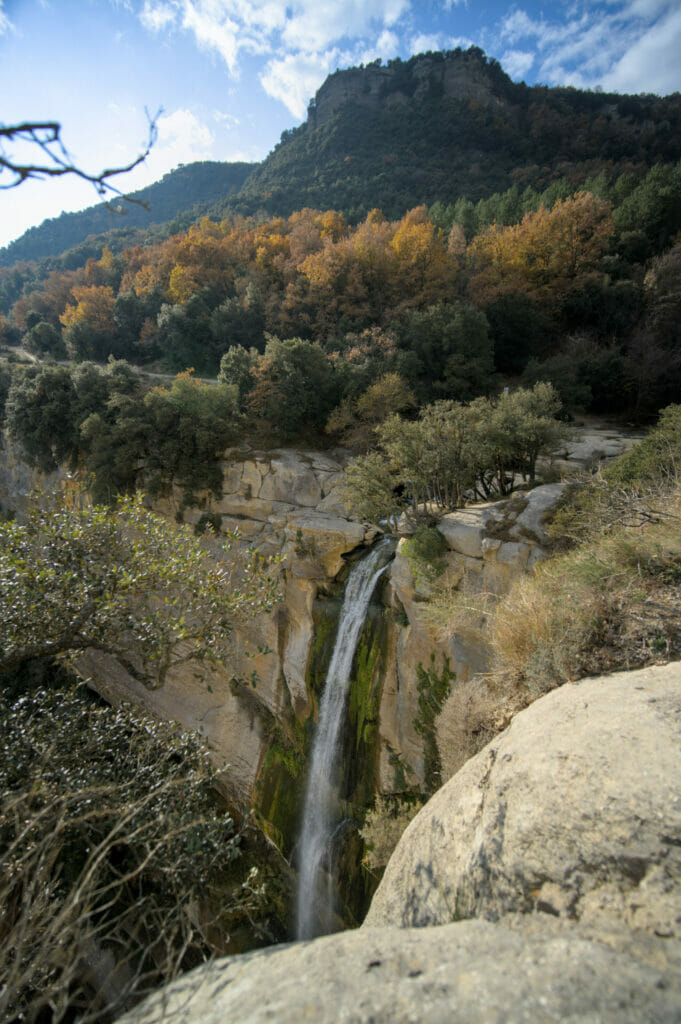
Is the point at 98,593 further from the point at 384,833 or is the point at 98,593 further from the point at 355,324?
the point at 355,324

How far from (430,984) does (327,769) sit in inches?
356

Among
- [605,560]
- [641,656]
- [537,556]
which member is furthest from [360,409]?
[641,656]

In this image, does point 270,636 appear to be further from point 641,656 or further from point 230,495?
point 641,656

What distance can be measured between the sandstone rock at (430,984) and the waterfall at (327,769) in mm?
7793

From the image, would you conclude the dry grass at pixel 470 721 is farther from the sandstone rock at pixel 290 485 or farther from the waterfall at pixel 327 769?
the sandstone rock at pixel 290 485

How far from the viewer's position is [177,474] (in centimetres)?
1593

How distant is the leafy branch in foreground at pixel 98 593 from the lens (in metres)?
5.69

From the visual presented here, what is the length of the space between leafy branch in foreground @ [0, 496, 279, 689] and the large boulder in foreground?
428 cm

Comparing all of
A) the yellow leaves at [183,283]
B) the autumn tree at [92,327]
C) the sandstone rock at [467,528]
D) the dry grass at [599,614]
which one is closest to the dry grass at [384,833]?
the dry grass at [599,614]

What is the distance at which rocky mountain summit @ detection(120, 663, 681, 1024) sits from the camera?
1993 millimetres

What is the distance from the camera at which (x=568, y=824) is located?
2982 mm

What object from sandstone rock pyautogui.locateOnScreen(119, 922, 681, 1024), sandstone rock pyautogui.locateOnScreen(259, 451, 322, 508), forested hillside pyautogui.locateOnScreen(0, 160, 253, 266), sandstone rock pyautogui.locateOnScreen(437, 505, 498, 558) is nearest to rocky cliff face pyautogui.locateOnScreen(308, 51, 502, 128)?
forested hillside pyautogui.locateOnScreen(0, 160, 253, 266)

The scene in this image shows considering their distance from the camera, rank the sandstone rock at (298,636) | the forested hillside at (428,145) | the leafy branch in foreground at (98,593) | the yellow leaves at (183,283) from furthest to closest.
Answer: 1. the forested hillside at (428,145)
2. the yellow leaves at (183,283)
3. the sandstone rock at (298,636)
4. the leafy branch in foreground at (98,593)

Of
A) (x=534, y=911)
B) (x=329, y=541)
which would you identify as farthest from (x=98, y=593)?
(x=329, y=541)
